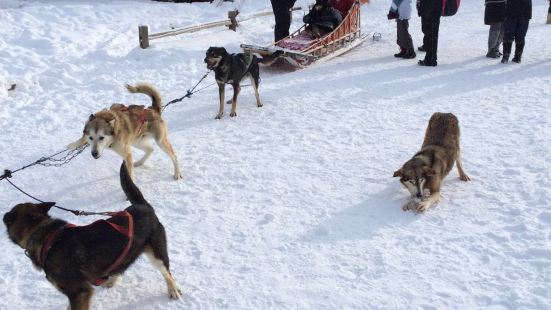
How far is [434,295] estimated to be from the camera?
3.14m

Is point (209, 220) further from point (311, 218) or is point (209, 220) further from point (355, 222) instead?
point (355, 222)

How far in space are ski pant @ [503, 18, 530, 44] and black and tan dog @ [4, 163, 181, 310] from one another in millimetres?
7652

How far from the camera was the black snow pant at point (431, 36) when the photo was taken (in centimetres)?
841

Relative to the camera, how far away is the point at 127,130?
178 inches

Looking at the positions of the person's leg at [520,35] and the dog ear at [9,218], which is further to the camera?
the person's leg at [520,35]

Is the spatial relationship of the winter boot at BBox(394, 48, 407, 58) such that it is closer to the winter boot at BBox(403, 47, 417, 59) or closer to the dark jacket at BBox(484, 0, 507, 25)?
the winter boot at BBox(403, 47, 417, 59)

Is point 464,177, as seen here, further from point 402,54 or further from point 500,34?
point 500,34

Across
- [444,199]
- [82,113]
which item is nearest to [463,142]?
[444,199]

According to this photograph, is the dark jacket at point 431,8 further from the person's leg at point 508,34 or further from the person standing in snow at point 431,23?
the person's leg at point 508,34

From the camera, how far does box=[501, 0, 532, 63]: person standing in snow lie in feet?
26.6

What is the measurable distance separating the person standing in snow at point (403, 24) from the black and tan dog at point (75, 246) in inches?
296

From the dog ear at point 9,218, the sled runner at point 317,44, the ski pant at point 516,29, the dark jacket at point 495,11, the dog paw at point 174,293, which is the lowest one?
the dog paw at point 174,293

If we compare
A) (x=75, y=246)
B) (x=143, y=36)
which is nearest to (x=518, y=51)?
(x=143, y=36)

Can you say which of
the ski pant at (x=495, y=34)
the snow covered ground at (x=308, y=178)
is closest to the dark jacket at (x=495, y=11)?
the ski pant at (x=495, y=34)
